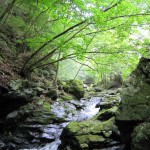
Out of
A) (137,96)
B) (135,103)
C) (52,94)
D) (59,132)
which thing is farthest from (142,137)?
(52,94)

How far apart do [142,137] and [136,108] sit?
1024mm

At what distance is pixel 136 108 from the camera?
21.3 ft

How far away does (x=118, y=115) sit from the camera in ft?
22.0

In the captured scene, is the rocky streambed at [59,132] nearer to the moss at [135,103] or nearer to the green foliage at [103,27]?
the moss at [135,103]

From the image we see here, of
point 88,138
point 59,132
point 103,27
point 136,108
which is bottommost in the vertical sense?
point 59,132

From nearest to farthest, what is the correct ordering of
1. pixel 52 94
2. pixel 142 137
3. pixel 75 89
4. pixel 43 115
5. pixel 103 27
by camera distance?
pixel 142 137 < pixel 103 27 < pixel 43 115 < pixel 52 94 < pixel 75 89

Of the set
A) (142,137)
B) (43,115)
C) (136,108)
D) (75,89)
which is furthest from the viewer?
(75,89)

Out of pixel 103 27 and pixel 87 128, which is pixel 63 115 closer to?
pixel 87 128

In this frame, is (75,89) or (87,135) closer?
(87,135)

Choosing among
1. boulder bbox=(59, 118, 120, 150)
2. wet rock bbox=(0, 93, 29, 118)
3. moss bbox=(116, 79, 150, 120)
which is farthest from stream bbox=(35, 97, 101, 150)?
moss bbox=(116, 79, 150, 120)

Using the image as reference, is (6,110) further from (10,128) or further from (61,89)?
(61,89)

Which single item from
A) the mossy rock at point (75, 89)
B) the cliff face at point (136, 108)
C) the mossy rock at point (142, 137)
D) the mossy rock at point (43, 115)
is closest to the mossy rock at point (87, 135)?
the cliff face at point (136, 108)

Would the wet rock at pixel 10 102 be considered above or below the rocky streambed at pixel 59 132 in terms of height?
above

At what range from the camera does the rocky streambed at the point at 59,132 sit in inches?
305
